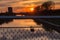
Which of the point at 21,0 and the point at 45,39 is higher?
the point at 45,39

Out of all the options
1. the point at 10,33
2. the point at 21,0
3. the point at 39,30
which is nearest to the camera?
the point at 39,30

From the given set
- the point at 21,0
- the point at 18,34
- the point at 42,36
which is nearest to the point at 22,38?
the point at 18,34

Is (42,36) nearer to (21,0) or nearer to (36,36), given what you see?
(36,36)

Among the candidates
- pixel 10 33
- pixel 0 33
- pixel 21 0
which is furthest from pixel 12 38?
pixel 21 0

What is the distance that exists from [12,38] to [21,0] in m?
37.9

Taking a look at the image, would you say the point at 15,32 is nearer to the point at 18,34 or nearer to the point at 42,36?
the point at 18,34

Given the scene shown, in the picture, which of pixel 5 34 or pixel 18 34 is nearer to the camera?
pixel 5 34

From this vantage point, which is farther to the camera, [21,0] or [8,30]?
[21,0]

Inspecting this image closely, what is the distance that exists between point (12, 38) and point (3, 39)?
0.71 feet

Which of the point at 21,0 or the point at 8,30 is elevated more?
the point at 8,30

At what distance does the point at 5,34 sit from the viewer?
4961 millimetres

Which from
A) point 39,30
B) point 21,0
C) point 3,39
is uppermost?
point 39,30

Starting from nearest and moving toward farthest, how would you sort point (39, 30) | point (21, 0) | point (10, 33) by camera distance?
point (39, 30), point (10, 33), point (21, 0)

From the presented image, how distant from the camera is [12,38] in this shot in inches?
203
